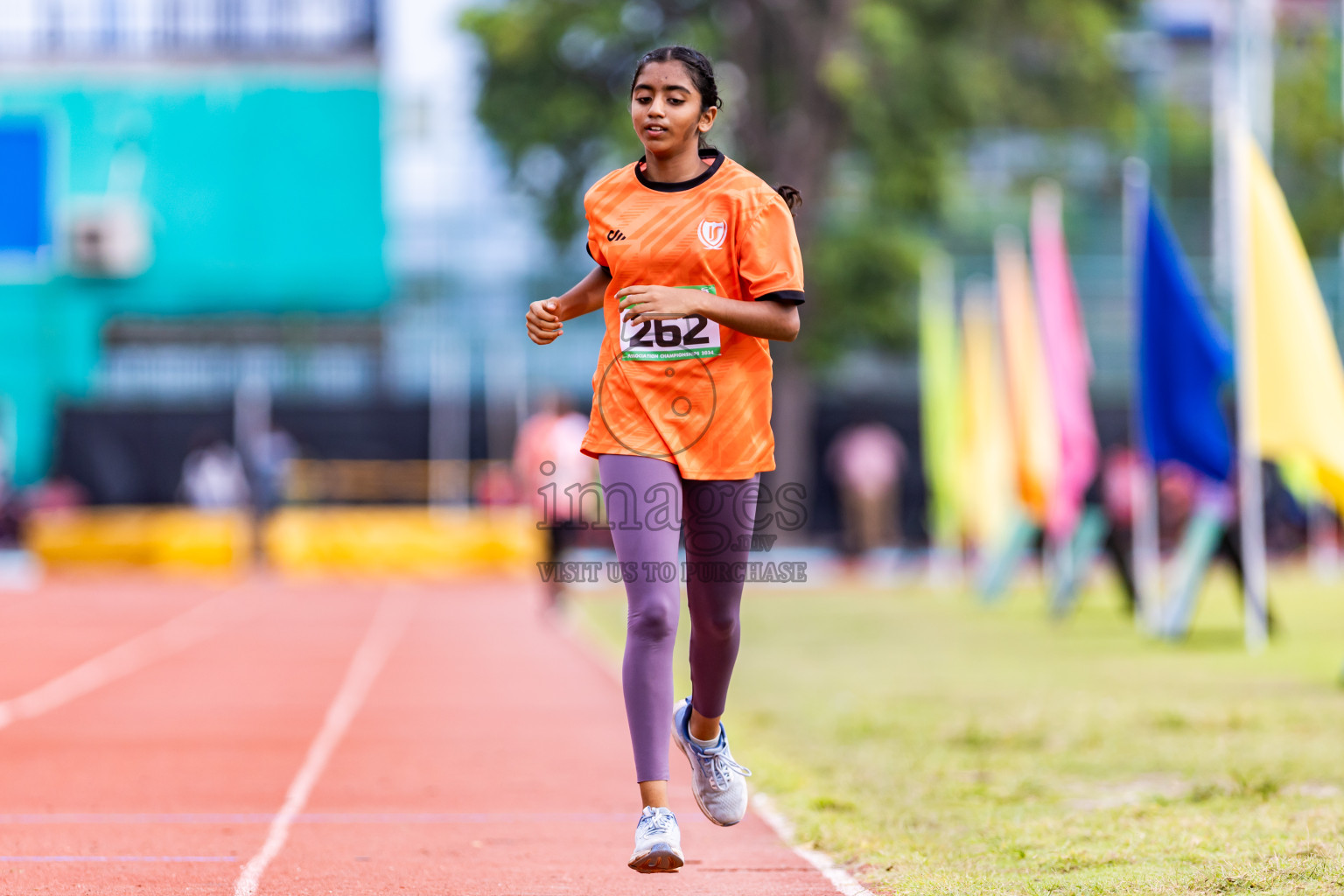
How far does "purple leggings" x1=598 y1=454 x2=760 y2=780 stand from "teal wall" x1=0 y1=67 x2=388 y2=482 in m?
31.5

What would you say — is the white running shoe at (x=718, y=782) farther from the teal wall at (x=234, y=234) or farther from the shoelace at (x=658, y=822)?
the teal wall at (x=234, y=234)

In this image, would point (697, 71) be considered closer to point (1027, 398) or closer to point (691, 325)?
point (691, 325)

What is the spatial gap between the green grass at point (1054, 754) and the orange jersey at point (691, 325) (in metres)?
1.27

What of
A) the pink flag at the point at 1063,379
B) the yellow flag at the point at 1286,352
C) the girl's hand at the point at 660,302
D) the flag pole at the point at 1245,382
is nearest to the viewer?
the girl's hand at the point at 660,302

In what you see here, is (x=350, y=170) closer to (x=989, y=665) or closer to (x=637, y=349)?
(x=989, y=665)

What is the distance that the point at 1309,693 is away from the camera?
10086 mm

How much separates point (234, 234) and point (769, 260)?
107 ft

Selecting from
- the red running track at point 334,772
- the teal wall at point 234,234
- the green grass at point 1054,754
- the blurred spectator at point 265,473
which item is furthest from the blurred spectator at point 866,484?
the red running track at point 334,772

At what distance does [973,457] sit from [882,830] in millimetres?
15843

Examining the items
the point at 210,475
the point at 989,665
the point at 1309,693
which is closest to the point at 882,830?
the point at 1309,693

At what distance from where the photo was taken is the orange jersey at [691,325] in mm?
4867

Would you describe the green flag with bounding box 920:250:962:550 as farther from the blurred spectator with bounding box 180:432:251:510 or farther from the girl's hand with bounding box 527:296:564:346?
the girl's hand with bounding box 527:296:564:346

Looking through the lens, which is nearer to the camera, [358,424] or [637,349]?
[637,349]

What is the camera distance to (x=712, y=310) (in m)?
4.72
